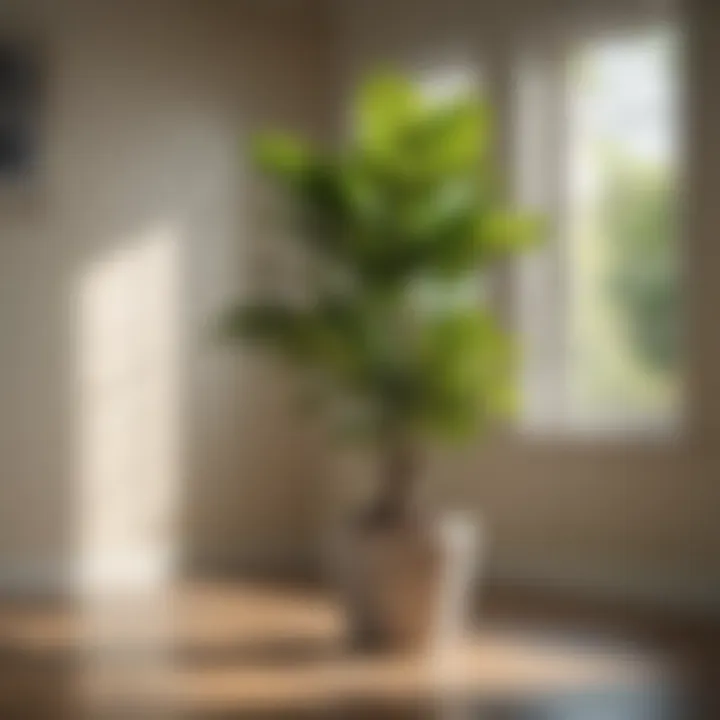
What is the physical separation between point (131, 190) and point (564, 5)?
1.66m

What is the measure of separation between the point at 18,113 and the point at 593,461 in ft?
7.56

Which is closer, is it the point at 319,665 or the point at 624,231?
the point at 319,665

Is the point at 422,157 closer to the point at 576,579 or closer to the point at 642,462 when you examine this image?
the point at 642,462

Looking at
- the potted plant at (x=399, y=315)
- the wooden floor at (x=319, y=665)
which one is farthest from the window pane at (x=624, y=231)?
the potted plant at (x=399, y=315)

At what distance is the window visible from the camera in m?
5.49

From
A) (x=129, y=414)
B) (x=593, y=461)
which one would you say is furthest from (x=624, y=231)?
(x=129, y=414)

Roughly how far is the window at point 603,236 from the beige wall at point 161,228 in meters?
1.07

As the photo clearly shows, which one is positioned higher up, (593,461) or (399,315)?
(399,315)

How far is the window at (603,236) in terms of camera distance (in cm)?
549

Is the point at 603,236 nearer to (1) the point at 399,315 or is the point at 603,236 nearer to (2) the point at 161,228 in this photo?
(1) the point at 399,315

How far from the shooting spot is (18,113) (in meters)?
5.84

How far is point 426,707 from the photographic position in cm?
363

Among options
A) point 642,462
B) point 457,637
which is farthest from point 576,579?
point 457,637

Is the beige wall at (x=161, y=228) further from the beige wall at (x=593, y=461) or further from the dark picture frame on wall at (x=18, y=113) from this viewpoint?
the beige wall at (x=593, y=461)
